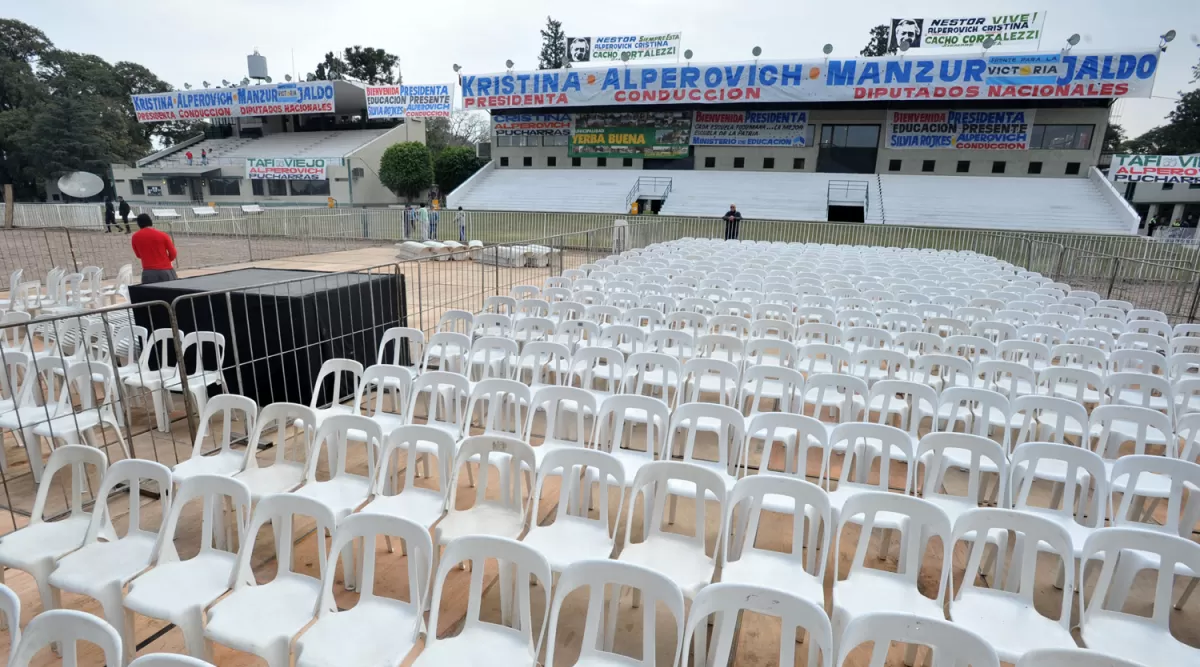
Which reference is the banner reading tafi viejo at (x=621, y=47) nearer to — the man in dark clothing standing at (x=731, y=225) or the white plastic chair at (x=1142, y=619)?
the man in dark clothing standing at (x=731, y=225)

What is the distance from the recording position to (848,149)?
2892 cm

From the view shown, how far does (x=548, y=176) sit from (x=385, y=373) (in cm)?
2936

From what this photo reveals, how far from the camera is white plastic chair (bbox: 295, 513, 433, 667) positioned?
2178mm

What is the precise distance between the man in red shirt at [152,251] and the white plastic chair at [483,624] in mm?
7166

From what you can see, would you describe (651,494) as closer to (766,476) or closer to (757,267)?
(766,476)

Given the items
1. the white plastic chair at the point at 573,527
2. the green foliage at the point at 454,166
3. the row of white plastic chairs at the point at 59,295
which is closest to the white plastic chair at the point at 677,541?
the white plastic chair at the point at 573,527

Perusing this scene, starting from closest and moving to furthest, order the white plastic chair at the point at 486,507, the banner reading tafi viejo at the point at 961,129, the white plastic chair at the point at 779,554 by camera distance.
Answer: the white plastic chair at the point at 779,554, the white plastic chair at the point at 486,507, the banner reading tafi viejo at the point at 961,129

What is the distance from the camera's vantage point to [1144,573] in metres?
3.53

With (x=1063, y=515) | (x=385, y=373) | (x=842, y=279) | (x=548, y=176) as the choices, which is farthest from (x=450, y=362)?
(x=548, y=176)

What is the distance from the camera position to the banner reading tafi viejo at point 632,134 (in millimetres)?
30422

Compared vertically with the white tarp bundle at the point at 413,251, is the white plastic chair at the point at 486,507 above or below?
above

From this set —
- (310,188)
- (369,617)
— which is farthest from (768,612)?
(310,188)

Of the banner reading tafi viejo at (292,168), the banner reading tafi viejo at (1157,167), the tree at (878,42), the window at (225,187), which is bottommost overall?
the window at (225,187)

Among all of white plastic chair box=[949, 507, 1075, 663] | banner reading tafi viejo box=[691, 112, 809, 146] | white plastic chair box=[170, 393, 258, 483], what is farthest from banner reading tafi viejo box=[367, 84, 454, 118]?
white plastic chair box=[949, 507, 1075, 663]
